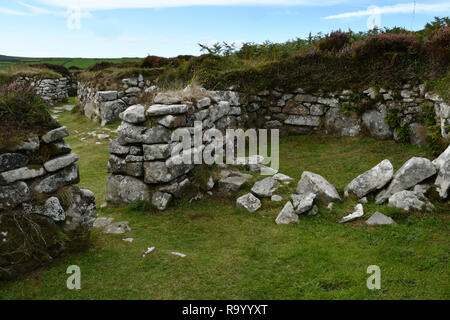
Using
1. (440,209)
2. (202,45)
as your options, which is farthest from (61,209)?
(202,45)

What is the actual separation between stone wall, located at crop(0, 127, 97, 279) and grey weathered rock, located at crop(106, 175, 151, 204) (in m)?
1.77

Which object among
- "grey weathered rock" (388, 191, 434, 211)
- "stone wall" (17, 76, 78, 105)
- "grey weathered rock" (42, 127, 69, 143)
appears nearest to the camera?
"grey weathered rock" (42, 127, 69, 143)

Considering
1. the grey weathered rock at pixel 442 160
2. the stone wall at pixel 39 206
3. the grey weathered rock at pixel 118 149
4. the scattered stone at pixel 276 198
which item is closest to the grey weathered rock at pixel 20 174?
the stone wall at pixel 39 206

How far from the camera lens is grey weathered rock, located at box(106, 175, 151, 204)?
773 centimetres

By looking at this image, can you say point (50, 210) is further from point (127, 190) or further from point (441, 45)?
point (441, 45)

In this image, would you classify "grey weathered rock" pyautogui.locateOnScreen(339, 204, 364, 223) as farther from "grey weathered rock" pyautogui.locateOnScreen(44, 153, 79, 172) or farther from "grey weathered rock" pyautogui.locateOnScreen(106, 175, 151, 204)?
"grey weathered rock" pyautogui.locateOnScreen(44, 153, 79, 172)

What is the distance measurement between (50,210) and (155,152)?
270 centimetres

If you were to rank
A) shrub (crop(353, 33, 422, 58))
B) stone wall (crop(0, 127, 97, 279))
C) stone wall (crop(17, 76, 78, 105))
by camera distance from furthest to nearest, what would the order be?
1. stone wall (crop(17, 76, 78, 105))
2. shrub (crop(353, 33, 422, 58))
3. stone wall (crop(0, 127, 97, 279))

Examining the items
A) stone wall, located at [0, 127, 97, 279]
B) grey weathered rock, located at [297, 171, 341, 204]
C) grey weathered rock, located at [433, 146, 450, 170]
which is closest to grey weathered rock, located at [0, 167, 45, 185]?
stone wall, located at [0, 127, 97, 279]

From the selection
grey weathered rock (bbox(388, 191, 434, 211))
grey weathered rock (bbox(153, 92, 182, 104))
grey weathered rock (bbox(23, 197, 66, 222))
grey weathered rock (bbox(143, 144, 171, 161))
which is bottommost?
grey weathered rock (bbox(388, 191, 434, 211))

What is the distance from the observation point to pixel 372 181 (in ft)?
23.3

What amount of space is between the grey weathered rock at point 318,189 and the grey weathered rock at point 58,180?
4.41m

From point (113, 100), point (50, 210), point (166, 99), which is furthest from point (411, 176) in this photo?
point (113, 100)
